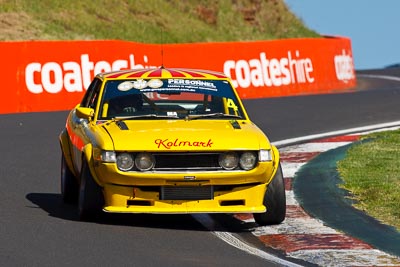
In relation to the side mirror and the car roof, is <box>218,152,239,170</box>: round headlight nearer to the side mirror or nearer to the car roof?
the side mirror

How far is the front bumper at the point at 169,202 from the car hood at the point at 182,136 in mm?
343

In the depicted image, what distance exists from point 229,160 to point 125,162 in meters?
0.84

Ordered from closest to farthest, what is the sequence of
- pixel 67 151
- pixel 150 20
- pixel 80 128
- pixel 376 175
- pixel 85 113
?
1. pixel 85 113
2. pixel 80 128
3. pixel 67 151
4. pixel 376 175
5. pixel 150 20

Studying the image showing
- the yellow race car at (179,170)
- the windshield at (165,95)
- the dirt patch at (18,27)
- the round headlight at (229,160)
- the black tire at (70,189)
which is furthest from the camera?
the dirt patch at (18,27)

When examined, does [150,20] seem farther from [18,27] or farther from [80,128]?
[80,128]

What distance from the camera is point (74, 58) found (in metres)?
24.9

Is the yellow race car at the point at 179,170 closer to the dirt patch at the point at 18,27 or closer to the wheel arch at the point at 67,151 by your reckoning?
the wheel arch at the point at 67,151

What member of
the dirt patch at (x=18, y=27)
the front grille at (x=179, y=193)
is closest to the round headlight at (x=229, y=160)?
the front grille at (x=179, y=193)

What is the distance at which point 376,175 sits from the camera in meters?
13.6

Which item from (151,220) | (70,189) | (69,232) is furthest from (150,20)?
(69,232)

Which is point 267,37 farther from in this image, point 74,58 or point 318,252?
point 318,252

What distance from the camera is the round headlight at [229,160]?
9.98m

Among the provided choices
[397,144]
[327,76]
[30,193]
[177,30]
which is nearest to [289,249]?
[30,193]

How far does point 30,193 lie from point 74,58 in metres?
13.0
